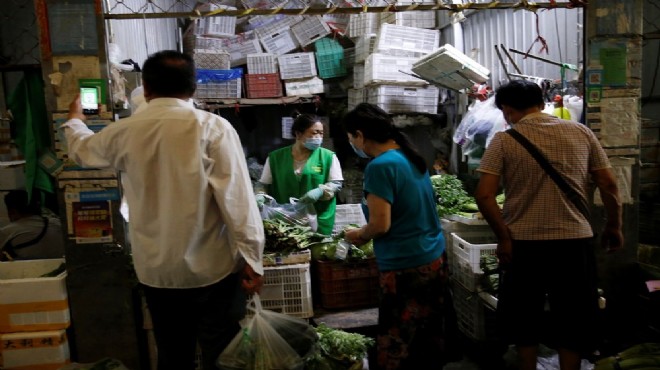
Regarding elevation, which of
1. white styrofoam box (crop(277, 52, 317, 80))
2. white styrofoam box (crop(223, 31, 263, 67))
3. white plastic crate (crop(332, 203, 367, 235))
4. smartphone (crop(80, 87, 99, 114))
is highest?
white styrofoam box (crop(223, 31, 263, 67))

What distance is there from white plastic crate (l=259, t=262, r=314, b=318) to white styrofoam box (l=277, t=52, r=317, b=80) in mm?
5341

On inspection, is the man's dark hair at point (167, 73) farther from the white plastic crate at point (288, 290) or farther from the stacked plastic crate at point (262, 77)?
the stacked plastic crate at point (262, 77)

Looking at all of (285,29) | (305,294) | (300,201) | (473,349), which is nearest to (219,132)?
(305,294)

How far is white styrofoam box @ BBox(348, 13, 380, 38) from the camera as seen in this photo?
28.6 feet

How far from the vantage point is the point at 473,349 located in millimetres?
4465

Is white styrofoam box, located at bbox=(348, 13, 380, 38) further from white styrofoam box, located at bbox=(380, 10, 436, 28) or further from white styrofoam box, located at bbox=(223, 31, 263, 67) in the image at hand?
white styrofoam box, located at bbox=(223, 31, 263, 67)

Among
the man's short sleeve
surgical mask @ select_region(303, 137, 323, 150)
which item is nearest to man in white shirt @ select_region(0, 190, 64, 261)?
surgical mask @ select_region(303, 137, 323, 150)

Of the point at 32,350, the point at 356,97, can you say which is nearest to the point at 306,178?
the point at 32,350

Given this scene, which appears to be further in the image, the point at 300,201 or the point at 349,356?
the point at 300,201

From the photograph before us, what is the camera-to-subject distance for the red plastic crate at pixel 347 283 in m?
4.67

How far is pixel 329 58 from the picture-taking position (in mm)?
9320

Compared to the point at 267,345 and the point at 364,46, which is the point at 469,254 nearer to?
the point at 267,345

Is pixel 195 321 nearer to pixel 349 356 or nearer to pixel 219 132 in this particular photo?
pixel 219 132

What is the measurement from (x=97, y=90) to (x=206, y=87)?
5.18 metres
